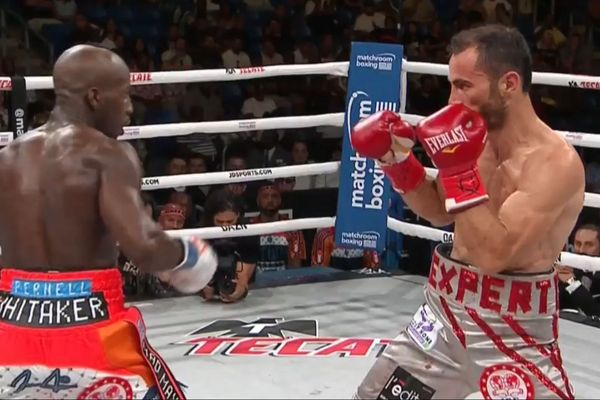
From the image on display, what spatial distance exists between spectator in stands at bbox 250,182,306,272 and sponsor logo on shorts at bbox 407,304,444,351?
2122 mm

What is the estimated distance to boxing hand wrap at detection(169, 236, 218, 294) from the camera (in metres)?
1.87

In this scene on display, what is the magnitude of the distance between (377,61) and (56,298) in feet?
7.42

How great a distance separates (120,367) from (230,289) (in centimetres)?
198

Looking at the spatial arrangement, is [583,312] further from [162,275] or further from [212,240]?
[162,275]

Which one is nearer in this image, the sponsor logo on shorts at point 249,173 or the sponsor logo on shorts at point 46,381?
the sponsor logo on shorts at point 46,381

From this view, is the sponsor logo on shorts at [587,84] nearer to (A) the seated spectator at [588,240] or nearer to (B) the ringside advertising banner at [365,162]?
(A) the seated spectator at [588,240]

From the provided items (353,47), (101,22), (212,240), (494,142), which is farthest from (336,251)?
(101,22)

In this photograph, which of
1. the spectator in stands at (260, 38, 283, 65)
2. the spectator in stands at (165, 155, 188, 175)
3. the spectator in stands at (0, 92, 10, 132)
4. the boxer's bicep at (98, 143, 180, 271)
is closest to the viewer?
the boxer's bicep at (98, 143, 180, 271)

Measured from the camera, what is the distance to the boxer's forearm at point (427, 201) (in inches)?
87.7

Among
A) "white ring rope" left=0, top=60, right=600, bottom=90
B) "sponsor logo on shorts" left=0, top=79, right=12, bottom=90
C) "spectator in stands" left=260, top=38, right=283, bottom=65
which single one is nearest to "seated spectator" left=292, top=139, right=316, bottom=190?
"white ring rope" left=0, top=60, right=600, bottom=90

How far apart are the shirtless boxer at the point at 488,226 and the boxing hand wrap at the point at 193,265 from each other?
17.0 inches

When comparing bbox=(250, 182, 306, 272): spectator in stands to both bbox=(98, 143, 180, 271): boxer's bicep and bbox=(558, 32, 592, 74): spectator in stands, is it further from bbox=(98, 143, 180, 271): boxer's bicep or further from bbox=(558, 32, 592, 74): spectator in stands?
bbox=(558, 32, 592, 74): spectator in stands

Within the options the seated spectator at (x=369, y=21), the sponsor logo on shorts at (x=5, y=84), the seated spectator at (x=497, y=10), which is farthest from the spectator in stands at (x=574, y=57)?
the sponsor logo on shorts at (x=5, y=84)

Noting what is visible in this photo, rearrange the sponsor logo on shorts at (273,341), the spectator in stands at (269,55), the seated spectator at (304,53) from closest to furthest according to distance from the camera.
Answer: the sponsor logo on shorts at (273,341) < the spectator in stands at (269,55) < the seated spectator at (304,53)
